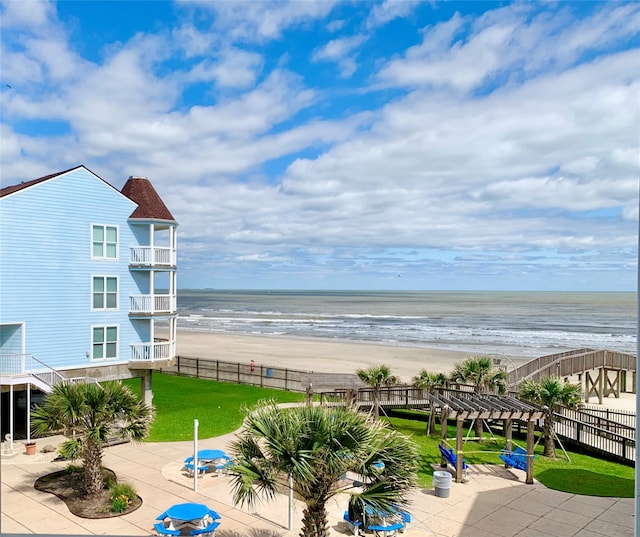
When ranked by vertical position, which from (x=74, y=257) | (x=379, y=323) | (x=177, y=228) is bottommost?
(x=379, y=323)

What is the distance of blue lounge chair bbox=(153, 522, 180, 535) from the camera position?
8848 mm

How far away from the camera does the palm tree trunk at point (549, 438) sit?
14.7 metres

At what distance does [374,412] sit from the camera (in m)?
18.0

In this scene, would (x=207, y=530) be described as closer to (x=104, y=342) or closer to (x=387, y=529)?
(x=387, y=529)

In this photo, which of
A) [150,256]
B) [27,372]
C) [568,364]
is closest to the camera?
[27,372]

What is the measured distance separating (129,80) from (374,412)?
13.3m

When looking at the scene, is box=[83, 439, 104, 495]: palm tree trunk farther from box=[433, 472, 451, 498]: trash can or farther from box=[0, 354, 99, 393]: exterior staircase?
box=[433, 472, 451, 498]: trash can

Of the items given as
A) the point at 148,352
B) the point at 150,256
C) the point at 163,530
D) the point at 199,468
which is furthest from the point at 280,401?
the point at 163,530

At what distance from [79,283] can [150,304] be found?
2508 mm

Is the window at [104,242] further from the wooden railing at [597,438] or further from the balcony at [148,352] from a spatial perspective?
the wooden railing at [597,438]

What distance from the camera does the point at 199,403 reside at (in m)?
20.3

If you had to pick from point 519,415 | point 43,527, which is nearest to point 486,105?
point 519,415

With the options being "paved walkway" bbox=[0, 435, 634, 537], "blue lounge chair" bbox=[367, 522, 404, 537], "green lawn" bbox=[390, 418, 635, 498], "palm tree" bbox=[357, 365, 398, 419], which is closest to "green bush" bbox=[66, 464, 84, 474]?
"paved walkway" bbox=[0, 435, 634, 537]

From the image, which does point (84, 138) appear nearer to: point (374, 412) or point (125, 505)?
point (125, 505)
